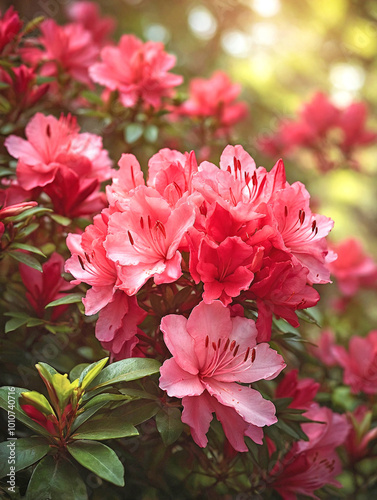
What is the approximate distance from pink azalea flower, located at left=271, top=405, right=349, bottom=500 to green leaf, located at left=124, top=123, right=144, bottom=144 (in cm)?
79

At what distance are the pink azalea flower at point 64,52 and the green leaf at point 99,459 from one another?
108 centimetres

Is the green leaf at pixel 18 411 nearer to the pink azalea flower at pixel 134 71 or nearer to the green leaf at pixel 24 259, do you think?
the green leaf at pixel 24 259

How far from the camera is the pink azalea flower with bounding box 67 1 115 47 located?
7.29 ft

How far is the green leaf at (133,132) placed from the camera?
4.48 ft

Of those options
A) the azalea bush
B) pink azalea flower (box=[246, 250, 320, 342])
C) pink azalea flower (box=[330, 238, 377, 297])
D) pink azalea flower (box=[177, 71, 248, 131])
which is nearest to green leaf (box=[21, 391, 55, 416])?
the azalea bush

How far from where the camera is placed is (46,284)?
1045mm

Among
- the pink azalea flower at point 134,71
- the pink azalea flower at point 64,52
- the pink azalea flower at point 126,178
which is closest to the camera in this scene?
the pink azalea flower at point 126,178

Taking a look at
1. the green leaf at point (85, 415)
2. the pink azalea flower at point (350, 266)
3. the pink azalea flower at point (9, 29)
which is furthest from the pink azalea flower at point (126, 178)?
the pink azalea flower at point (350, 266)

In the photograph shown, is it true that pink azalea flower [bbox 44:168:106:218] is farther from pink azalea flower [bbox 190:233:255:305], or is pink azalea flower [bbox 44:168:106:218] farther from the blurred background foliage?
the blurred background foliage

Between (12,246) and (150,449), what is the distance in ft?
1.64

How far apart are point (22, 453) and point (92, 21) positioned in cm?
200

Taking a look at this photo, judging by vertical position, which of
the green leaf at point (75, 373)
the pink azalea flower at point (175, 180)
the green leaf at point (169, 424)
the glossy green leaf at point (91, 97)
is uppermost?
the pink azalea flower at point (175, 180)

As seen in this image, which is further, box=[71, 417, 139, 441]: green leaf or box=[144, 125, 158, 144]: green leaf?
box=[144, 125, 158, 144]: green leaf

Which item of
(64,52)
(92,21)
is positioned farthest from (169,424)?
(92,21)
